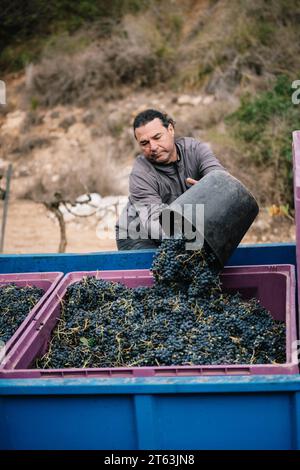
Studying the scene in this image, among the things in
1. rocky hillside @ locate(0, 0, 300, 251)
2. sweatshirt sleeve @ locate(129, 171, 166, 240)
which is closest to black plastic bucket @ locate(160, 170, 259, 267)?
sweatshirt sleeve @ locate(129, 171, 166, 240)

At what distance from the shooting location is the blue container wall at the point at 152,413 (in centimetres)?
239

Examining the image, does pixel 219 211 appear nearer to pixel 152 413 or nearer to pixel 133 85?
pixel 152 413

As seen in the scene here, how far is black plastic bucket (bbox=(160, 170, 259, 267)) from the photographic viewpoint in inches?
128

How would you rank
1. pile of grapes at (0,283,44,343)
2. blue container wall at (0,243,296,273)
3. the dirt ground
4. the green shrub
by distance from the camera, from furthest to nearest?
the green shrub < the dirt ground < blue container wall at (0,243,296,273) < pile of grapes at (0,283,44,343)

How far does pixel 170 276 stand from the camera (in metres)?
3.32

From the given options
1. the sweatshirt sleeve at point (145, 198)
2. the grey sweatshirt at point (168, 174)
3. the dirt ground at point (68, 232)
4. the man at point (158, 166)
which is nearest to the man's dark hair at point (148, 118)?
the man at point (158, 166)

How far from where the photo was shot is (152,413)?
2461 millimetres

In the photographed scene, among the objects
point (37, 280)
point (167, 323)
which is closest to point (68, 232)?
point (37, 280)

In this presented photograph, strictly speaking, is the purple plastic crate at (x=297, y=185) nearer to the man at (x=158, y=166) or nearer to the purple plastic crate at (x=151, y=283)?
the purple plastic crate at (x=151, y=283)

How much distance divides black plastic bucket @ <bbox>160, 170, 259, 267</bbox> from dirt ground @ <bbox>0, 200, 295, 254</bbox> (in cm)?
428

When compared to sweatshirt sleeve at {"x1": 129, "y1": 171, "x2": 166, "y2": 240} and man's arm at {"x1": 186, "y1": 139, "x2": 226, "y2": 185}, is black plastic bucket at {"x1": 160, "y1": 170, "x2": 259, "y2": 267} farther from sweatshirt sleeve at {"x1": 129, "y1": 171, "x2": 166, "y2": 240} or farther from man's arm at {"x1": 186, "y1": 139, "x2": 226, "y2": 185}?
man's arm at {"x1": 186, "y1": 139, "x2": 226, "y2": 185}

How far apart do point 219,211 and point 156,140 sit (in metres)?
1.09
